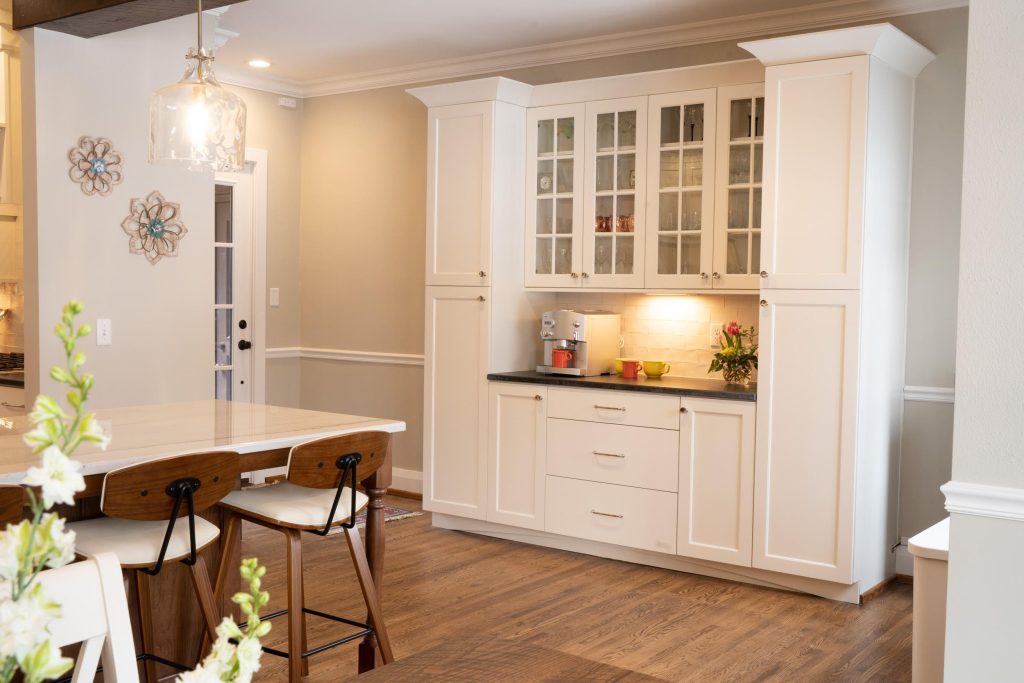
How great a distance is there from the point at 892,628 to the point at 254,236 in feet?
14.6

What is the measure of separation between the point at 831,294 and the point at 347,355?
3.44m

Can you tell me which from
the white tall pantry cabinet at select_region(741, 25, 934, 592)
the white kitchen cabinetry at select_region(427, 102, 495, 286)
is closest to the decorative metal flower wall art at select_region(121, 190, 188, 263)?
the white kitchen cabinetry at select_region(427, 102, 495, 286)

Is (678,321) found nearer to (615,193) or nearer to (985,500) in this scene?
(615,193)

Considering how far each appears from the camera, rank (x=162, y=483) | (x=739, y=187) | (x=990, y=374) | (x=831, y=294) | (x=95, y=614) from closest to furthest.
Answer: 1. (x=95, y=614)
2. (x=990, y=374)
3. (x=162, y=483)
4. (x=831, y=294)
5. (x=739, y=187)

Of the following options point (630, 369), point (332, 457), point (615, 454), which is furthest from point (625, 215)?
point (332, 457)

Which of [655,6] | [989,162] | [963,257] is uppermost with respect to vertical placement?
[655,6]

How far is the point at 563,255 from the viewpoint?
5172mm

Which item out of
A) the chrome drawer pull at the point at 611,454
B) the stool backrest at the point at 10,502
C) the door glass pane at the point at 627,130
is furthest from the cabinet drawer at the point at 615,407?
the stool backrest at the point at 10,502

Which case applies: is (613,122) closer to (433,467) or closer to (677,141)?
(677,141)

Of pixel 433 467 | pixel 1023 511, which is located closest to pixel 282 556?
pixel 433 467

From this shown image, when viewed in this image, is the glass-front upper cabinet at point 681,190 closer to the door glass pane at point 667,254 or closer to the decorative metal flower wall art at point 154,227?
the door glass pane at point 667,254

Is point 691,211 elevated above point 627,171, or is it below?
below

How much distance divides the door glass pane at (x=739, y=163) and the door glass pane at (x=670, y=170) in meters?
0.28

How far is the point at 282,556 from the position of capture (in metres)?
4.73
